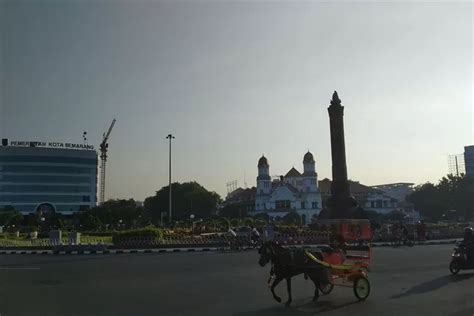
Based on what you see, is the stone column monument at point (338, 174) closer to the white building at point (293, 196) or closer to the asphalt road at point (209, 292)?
the asphalt road at point (209, 292)

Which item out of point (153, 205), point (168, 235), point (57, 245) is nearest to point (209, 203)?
point (153, 205)

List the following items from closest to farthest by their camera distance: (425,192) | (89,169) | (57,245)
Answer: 1. (57,245)
2. (425,192)
3. (89,169)

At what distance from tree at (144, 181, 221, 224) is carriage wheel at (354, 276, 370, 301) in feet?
264

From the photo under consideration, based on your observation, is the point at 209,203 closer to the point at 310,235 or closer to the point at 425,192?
the point at 425,192

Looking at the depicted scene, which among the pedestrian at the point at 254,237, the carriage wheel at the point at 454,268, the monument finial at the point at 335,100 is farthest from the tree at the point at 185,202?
the carriage wheel at the point at 454,268

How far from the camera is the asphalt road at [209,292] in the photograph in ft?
27.1

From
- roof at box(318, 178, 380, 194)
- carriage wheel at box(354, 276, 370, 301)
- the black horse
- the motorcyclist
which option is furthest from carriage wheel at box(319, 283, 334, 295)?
roof at box(318, 178, 380, 194)

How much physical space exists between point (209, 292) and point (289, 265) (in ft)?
→ 7.75

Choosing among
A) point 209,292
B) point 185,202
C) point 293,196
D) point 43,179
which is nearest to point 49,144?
point 43,179

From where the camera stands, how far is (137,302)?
909 cm

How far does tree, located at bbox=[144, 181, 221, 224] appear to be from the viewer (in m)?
90.1

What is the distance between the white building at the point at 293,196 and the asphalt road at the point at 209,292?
271 feet

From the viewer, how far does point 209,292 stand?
1023cm

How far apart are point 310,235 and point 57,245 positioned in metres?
15.7
